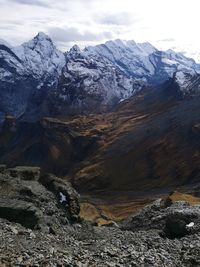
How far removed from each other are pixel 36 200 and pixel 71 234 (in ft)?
18.2

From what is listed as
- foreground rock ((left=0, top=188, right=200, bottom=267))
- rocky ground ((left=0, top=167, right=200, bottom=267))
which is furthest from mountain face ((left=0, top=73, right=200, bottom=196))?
foreground rock ((left=0, top=188, right=200, bottom=267))

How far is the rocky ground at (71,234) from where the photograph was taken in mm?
22688

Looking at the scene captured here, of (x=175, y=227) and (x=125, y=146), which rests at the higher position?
(x=175, y=227)

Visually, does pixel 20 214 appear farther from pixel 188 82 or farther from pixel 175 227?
pixel 188 82

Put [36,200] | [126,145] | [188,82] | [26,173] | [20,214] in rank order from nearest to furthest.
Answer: [20,214]
[36,200]
[26,173]
[126,145]
[188,82]

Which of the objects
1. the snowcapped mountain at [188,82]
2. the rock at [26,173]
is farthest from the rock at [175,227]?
the snowcapped mountain at [188,82]

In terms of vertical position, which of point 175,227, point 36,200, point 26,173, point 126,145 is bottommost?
point 126,145

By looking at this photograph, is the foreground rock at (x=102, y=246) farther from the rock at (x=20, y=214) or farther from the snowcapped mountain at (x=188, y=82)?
the snowcapped mountain at (x=188, y=82)

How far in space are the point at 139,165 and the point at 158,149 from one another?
22.9 feet

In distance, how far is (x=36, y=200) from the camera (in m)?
36.5

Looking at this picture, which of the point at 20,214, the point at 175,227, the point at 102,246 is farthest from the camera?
the point at 175,227

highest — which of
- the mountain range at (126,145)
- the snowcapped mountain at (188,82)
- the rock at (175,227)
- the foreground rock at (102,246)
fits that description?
the snowcapped mountain at (188,82)

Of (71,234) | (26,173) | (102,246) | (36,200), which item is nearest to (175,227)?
(71,234)

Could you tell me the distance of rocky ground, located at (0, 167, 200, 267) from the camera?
22.7m
